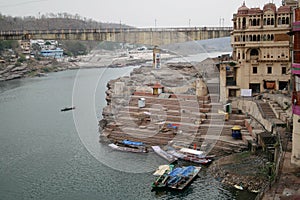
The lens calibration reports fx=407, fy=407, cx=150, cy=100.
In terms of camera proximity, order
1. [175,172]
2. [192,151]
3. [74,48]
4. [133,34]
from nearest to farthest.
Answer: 1. [175,172]
2. [192,151]
3. [133,34]
4. [74,48]

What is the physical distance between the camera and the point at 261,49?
18594 millimetres

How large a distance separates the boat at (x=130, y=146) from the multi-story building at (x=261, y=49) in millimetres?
5436

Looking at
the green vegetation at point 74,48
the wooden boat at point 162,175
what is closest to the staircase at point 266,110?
the wooden boat at point 162,175

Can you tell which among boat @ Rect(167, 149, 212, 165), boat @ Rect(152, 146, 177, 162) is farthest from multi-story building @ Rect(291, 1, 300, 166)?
boat @ Rect(152, 146, 177, 162)

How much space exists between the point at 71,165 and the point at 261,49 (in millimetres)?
10085

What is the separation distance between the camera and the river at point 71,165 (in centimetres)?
1177

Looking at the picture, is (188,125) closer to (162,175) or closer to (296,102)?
(162,175)

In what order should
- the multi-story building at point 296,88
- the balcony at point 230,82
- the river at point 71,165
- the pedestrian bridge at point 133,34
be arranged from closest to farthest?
1. the multi-story building at point 296,88
2. the river at point 71,165
3. the balcony at point 230,82
4. the pedestrian bridge at point 133,34

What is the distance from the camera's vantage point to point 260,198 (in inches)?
334

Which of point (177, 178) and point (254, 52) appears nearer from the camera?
point (177, 178)

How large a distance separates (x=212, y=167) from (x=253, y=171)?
1566 mm

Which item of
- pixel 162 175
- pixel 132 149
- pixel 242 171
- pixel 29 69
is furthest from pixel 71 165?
pixel 29 69

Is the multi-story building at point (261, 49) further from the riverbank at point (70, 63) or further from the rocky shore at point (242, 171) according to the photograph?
the riverbank at point (70, 63)

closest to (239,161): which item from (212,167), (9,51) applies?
(212,167)
